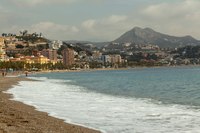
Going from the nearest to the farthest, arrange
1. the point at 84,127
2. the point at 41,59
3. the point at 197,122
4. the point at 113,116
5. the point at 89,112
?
1. the point at 84,127
2. the point at 197,122
3. the point at 113,116
4. the point at 89,112
5. the point at 41,59

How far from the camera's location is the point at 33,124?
12.7 meters

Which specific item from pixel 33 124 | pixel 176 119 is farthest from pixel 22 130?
pixel 176 119

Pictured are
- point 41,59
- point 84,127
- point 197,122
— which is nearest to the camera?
point 84,127

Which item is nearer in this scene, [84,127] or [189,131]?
[189,131]

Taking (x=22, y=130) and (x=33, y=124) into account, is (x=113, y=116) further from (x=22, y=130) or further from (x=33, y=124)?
(x=22, y=130)

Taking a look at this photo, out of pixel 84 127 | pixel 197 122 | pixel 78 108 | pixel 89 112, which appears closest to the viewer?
pixel 84 127

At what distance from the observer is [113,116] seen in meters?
15.8

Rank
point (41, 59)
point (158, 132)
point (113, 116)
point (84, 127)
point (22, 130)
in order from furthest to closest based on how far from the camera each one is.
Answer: point (41, 59)
point (113, 116)
point (84, 127)
point (158, 132)
point (22, 130)

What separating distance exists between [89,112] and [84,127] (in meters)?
4.26

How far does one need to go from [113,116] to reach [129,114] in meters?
0.99

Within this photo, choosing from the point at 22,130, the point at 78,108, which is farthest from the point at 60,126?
the point at 78,108

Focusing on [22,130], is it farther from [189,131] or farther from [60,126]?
[189,131]

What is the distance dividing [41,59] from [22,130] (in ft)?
597

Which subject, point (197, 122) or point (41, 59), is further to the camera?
point (41, 59)
